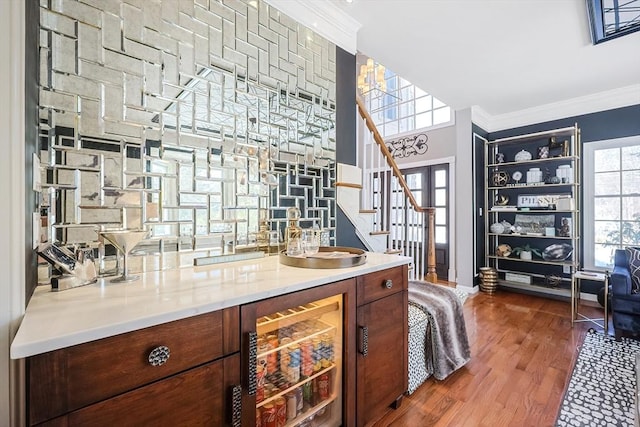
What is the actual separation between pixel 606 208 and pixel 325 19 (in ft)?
14.1

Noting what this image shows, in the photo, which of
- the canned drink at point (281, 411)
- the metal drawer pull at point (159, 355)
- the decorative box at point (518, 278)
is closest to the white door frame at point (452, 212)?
the decorative box at point (518, 278)

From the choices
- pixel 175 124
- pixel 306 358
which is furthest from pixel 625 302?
pixel 175 124

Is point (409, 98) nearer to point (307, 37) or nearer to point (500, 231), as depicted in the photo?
point (500, 231)

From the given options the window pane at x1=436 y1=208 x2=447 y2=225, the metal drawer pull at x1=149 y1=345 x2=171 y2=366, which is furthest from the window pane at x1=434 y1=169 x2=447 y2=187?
the metal drawer pull at x1=149 y1=345 x2=171 y2=366

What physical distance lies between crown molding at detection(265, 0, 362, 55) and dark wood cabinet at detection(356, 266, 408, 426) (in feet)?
5.85

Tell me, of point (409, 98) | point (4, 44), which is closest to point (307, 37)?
point (4, 44)

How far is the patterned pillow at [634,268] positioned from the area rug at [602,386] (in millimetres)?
512

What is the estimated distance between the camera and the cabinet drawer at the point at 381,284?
1438 mm

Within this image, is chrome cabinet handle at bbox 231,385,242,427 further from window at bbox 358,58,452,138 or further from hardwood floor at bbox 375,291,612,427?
window at bbox 358,58,452,138

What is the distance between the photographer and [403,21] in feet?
7.69

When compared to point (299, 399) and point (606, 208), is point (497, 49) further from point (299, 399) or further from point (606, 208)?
point (299, 399)

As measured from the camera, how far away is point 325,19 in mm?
2145

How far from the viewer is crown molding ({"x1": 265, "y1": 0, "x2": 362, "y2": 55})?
1.94m

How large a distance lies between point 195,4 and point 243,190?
0.99 meters
